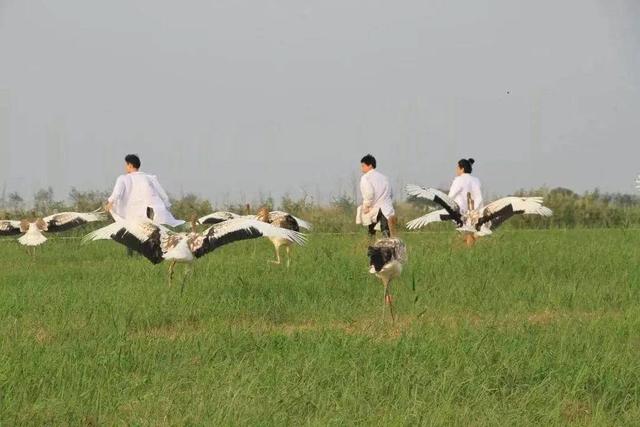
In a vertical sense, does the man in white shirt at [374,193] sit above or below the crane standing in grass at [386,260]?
above

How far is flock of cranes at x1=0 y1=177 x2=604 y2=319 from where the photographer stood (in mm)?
9172

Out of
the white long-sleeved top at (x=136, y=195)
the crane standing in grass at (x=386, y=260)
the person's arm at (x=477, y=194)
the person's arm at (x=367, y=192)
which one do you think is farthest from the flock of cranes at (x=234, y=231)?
the white long-sleeved top at (x=136, y=195)

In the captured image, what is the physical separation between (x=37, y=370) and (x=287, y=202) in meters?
19.0

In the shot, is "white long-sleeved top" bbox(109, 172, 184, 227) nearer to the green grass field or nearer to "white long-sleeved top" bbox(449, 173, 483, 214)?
the green grass field

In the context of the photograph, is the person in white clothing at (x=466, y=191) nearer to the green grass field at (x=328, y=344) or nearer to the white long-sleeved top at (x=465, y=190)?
the white long-sleeved top at (x=465, y=190)

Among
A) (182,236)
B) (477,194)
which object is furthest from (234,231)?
(477,194)

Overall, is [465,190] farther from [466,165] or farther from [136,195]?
[136,195]

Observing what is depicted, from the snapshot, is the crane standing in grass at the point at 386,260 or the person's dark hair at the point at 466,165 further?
the person's dark hair at the point at 466,165

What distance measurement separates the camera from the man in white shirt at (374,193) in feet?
46.6

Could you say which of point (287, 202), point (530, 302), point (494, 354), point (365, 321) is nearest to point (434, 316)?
point (365, 321)

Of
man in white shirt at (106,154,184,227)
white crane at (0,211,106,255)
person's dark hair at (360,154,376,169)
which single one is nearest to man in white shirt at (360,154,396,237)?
person's dark hair at (360,154,376,169)

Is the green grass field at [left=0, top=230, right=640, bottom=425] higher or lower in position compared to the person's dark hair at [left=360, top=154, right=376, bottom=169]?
lower

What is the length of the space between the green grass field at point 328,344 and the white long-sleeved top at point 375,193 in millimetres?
A: 1735

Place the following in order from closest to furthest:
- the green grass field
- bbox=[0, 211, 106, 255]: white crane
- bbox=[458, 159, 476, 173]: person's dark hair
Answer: the green grass field
bbox=[0, 211, 106, 255]: white crane
bbox=[458, 159, 476, 173]: person's dark hair
